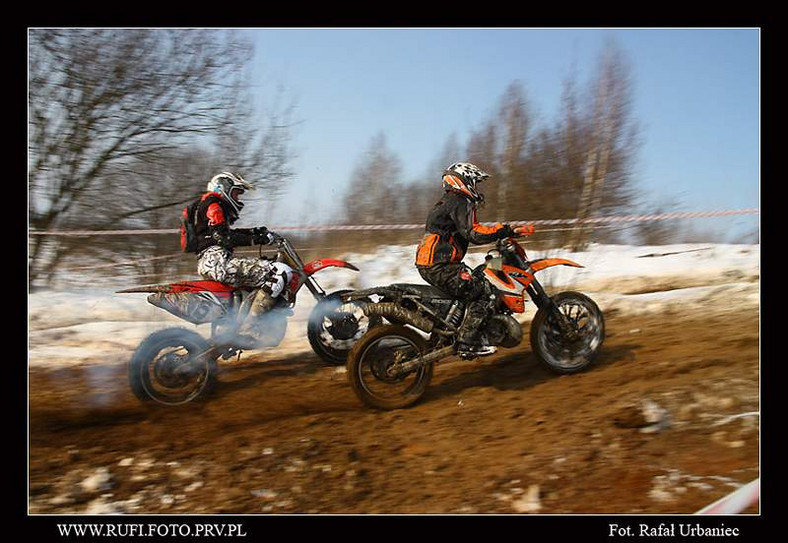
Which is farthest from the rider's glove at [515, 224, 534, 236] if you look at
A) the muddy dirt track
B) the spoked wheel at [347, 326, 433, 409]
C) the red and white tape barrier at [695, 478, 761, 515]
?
the red and white tape barrier at [695, 478, 761, 515]

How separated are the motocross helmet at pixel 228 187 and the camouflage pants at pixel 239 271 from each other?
430 mm

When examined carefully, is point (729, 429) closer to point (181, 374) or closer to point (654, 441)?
point (654, 441)

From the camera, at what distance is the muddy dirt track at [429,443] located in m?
4.81

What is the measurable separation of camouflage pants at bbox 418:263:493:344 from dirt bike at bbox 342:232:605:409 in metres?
0.06

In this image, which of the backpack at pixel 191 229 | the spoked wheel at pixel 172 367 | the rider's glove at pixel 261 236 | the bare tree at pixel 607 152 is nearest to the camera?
the spoked wheel at pixel 172 367

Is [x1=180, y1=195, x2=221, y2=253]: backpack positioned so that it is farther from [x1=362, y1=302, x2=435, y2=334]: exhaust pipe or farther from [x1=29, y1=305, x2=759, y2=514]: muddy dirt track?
[x1=362, y1=302, x2=435, y2=334]: exhaust pipe

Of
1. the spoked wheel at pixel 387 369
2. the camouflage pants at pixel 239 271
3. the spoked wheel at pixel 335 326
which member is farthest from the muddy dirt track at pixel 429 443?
the camouflage pants at pixel 239 271

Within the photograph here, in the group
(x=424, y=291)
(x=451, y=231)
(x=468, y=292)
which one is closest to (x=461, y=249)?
(x=451, y=231)

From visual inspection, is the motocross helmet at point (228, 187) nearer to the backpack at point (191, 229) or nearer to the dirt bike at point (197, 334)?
the backpack at point (191, 229)

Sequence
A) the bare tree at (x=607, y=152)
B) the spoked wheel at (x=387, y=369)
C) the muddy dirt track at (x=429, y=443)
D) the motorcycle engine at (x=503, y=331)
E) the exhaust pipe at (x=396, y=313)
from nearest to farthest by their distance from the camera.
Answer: the muddy dirt track at (x=429, y=443) → the spoked wheel at (x=387, y=369) → the exhaust pipe at (x=396, y=313) → the motorcycle engine at (x=503, y=331) → the bare tree at (x=607, y=152)

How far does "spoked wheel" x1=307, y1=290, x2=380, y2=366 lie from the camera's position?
6.42 m

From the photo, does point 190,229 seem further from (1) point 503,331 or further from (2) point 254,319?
(1) point 503,331

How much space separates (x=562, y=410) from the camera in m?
5.65

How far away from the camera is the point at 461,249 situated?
6043mm
